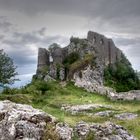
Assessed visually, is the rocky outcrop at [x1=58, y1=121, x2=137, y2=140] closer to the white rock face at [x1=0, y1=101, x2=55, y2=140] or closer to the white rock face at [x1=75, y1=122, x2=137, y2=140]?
the white rock face at [x1=75, y1=122, x2=137, y2=140]

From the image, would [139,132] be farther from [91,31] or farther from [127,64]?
[127,64]

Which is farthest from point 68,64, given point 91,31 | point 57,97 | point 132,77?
point 57,97

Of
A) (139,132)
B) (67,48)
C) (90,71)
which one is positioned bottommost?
(139,132)

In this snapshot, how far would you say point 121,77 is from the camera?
343ft

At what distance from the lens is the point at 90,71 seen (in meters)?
89.0

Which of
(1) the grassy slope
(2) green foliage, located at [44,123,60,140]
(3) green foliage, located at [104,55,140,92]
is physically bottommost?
(2) green foliage, located at [44,123,60,140]

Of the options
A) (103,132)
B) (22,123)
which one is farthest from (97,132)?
(22,123)

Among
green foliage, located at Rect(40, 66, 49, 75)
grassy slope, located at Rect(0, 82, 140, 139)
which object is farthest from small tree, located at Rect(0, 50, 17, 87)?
green foliage, located at Rect(40, 66, 49, 75)

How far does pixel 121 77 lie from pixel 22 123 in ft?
265

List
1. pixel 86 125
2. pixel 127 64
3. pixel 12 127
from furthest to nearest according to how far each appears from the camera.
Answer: pixel 127 64 < pixel 86 125 < pixel 12 127

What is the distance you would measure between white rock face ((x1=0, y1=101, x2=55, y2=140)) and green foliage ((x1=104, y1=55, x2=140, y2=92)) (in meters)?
69.4

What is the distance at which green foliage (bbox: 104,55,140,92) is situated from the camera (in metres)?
98.6

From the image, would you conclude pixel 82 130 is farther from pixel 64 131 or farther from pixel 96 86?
pixel 96 86

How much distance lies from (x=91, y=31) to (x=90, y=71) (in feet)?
65.0
